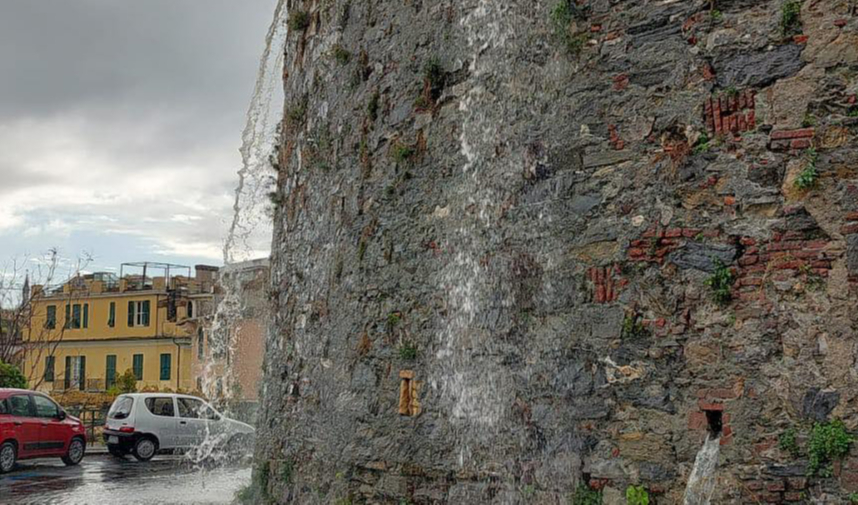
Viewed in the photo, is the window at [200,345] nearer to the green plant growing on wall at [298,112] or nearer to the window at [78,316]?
the window at [78,316]

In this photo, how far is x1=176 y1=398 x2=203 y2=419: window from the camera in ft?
65.0

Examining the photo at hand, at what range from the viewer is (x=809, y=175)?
512 centimetres

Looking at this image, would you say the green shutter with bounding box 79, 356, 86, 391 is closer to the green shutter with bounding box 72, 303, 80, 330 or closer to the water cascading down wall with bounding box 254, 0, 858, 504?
the green shutter with bounding box 72, 303, 80, 330

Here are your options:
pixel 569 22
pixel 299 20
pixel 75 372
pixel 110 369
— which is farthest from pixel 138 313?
pixel 569 22

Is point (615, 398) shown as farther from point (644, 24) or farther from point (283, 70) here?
point (283, 70)

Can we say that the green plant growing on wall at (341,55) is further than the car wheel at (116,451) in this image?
No

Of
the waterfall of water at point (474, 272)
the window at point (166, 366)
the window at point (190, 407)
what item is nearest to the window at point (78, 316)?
the window at point (166, 366)

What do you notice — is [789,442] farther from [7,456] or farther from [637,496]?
[7,456]

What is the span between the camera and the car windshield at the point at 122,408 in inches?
759

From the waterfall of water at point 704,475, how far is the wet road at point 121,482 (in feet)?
23.5

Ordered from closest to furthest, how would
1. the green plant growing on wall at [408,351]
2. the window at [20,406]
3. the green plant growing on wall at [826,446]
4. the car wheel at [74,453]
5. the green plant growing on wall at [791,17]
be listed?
the green plant growing on wall at [826,446] → the green plant growing on wall at [791,17] → the green plant growing on wall at [408,351] → the window at [20,406] → the car wheel at [74,453]

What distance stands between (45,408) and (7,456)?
1.57 metres

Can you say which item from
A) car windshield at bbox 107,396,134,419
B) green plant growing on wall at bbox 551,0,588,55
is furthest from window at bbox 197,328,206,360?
green plant growing on wall at bbox 551,0,588,55

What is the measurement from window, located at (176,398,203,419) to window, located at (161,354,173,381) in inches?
933
